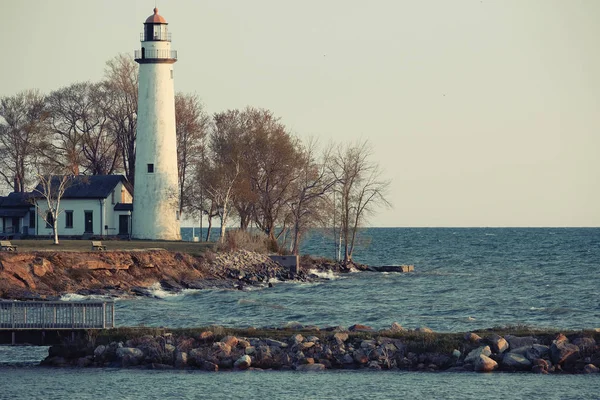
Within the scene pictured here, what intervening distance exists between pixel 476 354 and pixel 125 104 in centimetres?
4853

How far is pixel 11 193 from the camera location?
242 ft

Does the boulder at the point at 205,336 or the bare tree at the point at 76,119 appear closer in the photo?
the boulder at the point at 205,336

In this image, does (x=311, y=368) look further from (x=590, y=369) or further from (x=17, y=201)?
(x=17, y=201)

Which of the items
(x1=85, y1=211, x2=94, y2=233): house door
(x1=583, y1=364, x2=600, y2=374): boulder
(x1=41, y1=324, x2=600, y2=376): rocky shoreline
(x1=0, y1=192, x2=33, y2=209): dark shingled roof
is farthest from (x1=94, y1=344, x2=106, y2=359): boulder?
(x1=0, y1=192, x2=33, y2=209): dark shingled roof

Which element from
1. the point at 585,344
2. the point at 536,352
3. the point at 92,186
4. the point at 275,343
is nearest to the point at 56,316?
the point at 275,343

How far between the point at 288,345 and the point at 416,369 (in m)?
3.61

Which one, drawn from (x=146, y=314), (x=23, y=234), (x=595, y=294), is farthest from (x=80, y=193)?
(x=595, y=294)

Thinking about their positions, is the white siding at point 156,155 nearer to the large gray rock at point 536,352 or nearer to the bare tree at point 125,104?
the bare tree at point 125,104

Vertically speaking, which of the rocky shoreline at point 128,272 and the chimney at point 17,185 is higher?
the chimney at point 17,185

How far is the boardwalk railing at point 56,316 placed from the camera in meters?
30.8

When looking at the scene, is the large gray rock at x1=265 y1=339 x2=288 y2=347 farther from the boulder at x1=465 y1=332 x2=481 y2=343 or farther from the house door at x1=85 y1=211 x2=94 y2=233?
the house door at x1=85 y1=211 x2=94 y2=233

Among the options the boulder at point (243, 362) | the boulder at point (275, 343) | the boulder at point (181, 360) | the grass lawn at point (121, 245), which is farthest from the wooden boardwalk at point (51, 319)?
the grass lawn at point (121, 245)

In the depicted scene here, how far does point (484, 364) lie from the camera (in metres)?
27.7

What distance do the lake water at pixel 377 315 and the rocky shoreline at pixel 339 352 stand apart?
0.62 m
